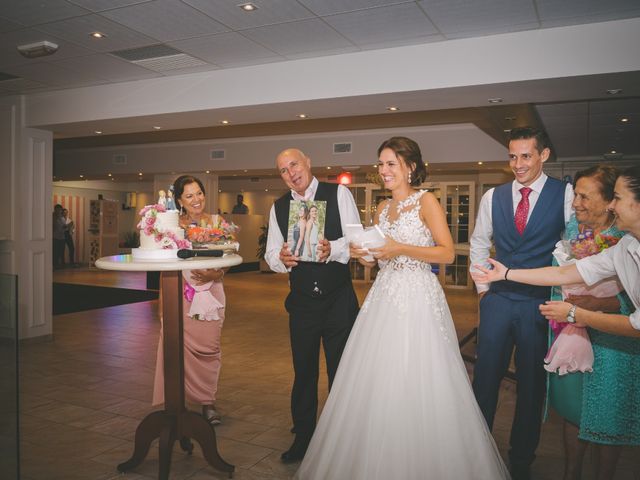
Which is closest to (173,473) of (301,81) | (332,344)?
(332,344)

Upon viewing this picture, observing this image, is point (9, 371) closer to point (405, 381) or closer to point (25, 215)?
point (405, 381)

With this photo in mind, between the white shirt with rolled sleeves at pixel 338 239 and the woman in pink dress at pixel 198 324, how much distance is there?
25.9 inches

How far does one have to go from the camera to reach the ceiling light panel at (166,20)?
3.94 meters

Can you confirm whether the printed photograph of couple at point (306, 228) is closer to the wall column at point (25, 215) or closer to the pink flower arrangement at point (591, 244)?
the pink flower arrangement at point (591, 244)

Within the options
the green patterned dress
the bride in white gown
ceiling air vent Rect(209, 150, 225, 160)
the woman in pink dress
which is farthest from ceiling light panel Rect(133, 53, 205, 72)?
ceiling air vent Rect(209, 150, 225, 160)

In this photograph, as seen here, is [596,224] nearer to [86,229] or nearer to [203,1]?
[203,1]

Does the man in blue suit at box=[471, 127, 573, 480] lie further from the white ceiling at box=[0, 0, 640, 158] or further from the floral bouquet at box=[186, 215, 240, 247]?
the floral bouquet at box=[186, 215, 240, 247]

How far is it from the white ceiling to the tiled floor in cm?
272

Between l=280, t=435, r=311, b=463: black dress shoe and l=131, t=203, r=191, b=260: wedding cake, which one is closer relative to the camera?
l=131, t=203, r=191, b=260: wedding cake

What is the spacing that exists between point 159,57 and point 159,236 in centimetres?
288

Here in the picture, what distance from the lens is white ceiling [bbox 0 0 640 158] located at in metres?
3.84

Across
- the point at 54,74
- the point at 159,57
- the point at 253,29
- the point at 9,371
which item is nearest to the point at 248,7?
the point at 253,29

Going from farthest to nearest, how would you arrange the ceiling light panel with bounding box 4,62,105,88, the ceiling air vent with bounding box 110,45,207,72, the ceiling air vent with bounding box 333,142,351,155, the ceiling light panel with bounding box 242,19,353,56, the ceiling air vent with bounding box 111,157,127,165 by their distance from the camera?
the ceiling air vent with bounding box 111,157,127,165 < the ceiling air vent with bounding box 333,142,351,155 < the ceiling light panel with bounding box 4,62,105,88 < the ceiling air vent with bounding box 110,45,207,72 < the ceiling light panel with bounding box 242,19,353,56

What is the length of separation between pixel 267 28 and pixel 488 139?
6116mm
